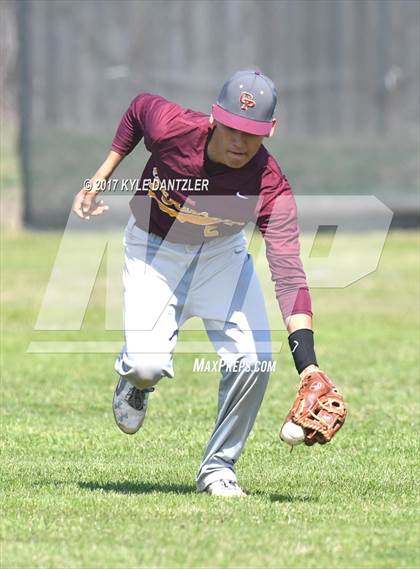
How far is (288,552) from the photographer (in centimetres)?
571

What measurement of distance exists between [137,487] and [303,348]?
1.42m

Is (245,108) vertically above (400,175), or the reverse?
(245,108)

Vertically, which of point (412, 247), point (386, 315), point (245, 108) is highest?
point (245, 108)

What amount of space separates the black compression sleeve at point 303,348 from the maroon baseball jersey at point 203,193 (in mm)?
136

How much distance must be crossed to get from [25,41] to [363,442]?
14791mm

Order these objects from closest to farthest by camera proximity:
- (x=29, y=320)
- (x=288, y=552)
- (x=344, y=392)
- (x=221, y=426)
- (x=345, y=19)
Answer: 1. (x=288, y=552)
2. (x=221, y=426)
3. (x=344, y=392)
4. (x=29, y=320)
5. (x=345, y=19)

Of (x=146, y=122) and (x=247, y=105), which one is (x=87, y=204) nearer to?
(x=146, y=122)

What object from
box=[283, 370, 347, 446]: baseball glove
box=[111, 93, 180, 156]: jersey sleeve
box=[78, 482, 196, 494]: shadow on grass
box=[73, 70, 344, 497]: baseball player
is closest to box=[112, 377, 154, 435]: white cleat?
box=[73, 70, 344, 497]: baseball player

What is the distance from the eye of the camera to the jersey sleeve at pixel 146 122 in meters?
7.16

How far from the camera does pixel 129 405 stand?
730 centimetres

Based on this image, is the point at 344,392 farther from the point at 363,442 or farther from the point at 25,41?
the point at 25,41

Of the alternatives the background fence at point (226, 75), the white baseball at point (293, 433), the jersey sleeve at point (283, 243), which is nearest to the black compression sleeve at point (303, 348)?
the jersey sleeve at point (283, 243)

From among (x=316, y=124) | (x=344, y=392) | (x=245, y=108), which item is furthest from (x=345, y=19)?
(x=245, y=108)

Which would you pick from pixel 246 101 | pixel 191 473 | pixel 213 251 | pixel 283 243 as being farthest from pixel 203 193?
pixel 191 473
